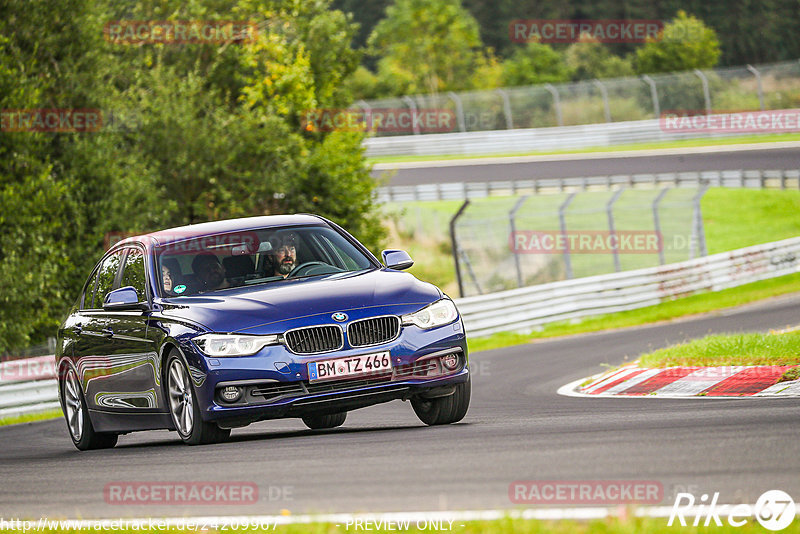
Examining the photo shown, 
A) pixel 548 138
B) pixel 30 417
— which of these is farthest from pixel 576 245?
pixel 30 417

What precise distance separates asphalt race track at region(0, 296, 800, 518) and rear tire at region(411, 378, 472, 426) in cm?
21

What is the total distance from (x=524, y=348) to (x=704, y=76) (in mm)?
28266

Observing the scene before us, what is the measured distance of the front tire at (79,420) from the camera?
10.1m

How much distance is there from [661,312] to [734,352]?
12.1 meters

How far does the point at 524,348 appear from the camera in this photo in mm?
19312

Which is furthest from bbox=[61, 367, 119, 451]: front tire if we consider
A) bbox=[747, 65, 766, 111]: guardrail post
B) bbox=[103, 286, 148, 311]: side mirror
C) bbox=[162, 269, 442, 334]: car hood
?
bbox=[747, 65, 766, 111]: guardrail post

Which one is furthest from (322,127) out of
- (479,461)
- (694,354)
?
(479,461)

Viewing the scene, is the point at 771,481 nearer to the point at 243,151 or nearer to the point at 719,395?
the point at 719,395

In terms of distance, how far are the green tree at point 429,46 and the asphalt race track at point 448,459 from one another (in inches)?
2605

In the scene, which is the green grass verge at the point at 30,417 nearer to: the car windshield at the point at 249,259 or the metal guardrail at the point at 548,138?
the car windshield at the point at 249,259

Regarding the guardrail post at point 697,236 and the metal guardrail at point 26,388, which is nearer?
the metal guardrail at point 26,388

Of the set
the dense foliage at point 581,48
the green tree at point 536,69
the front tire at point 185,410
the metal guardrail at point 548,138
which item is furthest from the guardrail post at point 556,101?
the front tire at point 185,410

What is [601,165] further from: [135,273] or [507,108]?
[135,273]

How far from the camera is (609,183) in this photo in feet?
132
